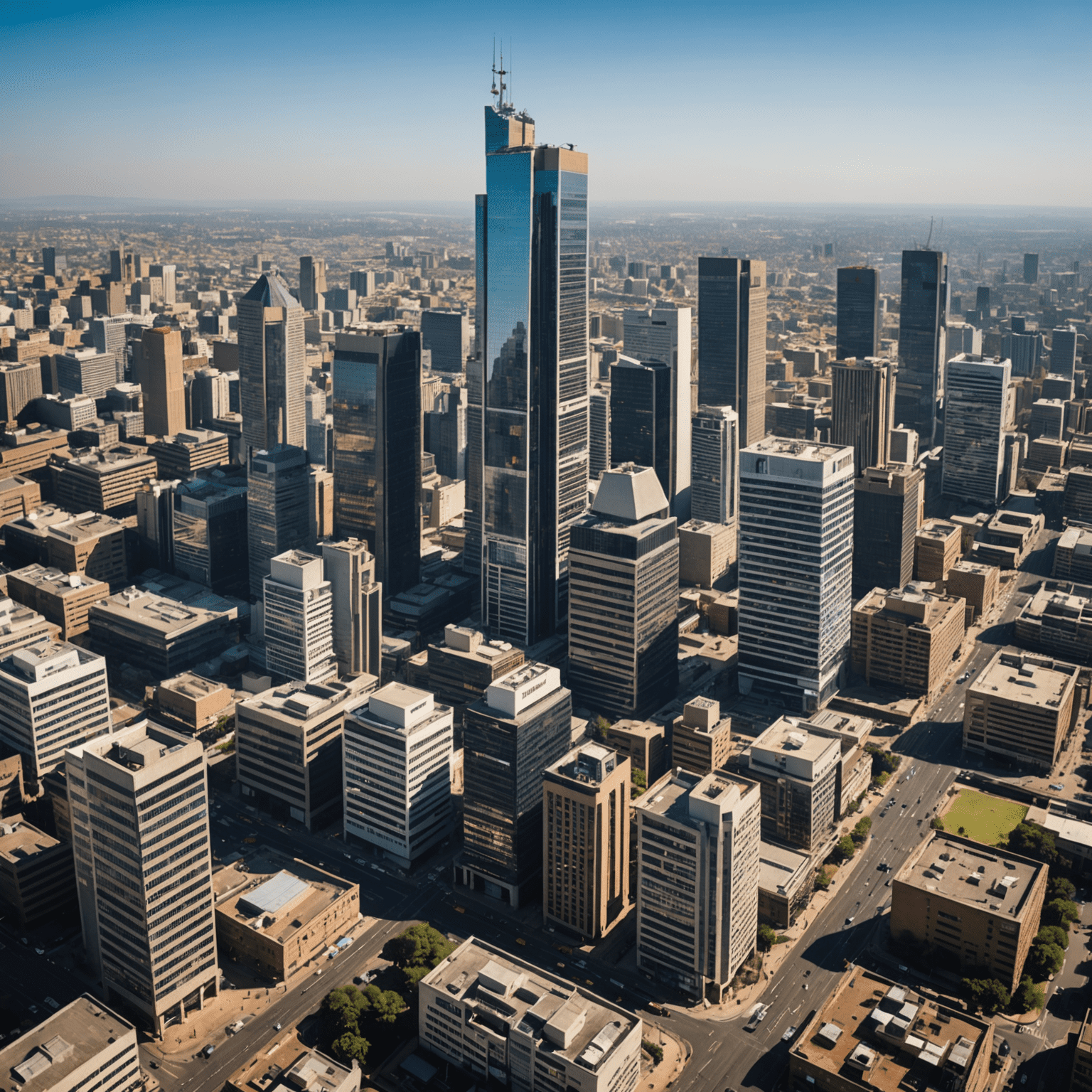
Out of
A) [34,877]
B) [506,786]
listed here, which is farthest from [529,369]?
[34,877]

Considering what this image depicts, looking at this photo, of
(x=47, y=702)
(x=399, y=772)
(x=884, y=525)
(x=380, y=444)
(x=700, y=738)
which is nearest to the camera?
(x=399, y=772)

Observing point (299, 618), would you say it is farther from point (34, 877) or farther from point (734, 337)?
point (734, 337)

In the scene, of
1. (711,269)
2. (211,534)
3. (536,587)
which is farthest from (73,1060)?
(711,269)

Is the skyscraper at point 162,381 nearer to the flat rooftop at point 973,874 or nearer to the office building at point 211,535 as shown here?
the office building at point 211,535

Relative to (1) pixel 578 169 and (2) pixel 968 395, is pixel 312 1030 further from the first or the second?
(2) pixel 968 395

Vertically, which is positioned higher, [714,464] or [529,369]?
[529,369]

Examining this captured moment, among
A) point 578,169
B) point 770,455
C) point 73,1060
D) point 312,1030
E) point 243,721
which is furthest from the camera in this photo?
point 578,169
